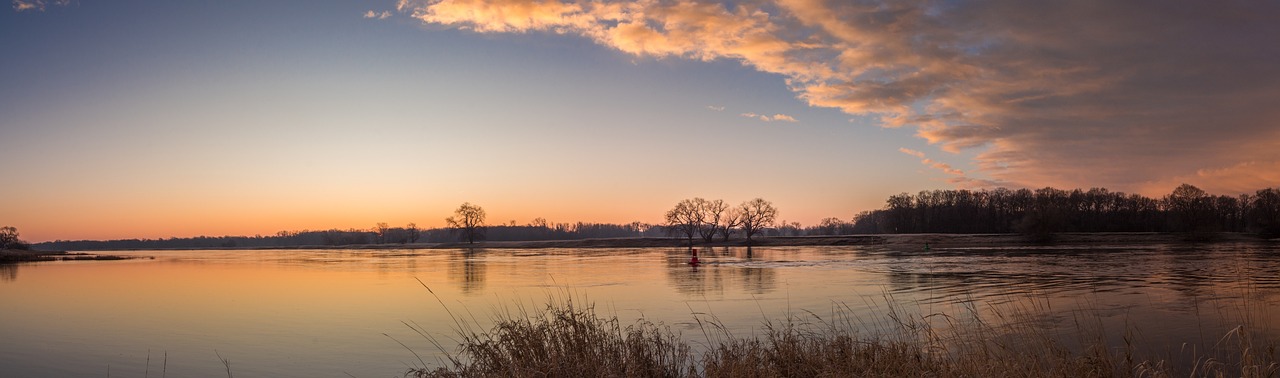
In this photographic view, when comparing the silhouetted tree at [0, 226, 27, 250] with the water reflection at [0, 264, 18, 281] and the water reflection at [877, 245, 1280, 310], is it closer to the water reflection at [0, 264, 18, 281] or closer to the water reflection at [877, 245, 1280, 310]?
the water reflection at [0, 264, 18, 281]

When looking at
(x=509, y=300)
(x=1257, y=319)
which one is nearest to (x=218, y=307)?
(x=509, y=300)

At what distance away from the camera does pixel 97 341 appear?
52.6ft

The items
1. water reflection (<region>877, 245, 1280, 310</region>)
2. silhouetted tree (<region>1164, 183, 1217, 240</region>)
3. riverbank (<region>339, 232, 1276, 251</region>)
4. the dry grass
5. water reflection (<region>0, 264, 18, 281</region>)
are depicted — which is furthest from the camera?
silhouetted tree (<region>1164, 183, 1217, 240</region>)

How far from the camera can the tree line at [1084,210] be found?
11531 centimetres

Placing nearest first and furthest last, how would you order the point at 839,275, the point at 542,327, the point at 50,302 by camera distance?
the point at 542,327, the point at 50,302, the point at 839,275

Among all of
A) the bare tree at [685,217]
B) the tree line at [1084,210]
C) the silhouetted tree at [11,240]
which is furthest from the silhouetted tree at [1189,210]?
the silhouetted tree at [11,240]

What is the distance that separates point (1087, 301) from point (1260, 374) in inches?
499

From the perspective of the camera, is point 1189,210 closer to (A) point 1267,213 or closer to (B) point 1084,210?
(A) point 1267,213

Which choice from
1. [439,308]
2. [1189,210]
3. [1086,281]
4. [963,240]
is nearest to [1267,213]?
[1189,210]

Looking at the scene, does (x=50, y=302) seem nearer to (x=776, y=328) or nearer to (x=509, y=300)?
(x=509, y=300)

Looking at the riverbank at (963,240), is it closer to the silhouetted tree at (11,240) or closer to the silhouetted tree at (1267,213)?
the silhouetted tree at (1267,213)

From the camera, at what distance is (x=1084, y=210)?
144500 mm

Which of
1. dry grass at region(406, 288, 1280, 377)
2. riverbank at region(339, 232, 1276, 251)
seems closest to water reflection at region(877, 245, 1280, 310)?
dry grass at region(406, 288, 1280, 377)

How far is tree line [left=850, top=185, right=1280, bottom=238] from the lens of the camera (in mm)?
115312
